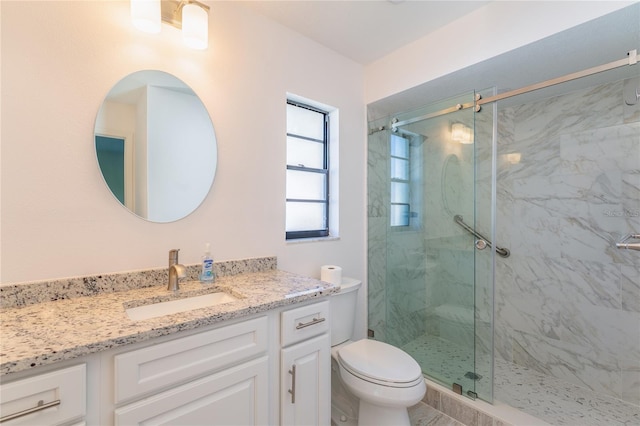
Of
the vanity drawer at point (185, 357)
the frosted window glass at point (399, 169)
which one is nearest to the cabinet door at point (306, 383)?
the vanity drawer at point (185, 357)

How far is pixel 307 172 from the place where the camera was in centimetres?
206

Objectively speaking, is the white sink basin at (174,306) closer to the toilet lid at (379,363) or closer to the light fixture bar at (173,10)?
the toilet lid at (379,363)

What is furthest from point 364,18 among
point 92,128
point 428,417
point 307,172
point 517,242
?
point 428,417

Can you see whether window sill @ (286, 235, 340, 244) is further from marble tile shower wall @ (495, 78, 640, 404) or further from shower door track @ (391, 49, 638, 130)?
marble tile shower wall @ (495, 78, 640, 404)

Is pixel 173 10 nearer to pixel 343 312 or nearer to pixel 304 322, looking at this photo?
pixel 304 322

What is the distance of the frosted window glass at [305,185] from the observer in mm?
1988

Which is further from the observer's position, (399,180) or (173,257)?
(399,180)

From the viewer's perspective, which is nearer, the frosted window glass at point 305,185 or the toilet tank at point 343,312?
the toilet tank at point 343,312

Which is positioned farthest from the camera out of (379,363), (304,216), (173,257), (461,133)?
(304,216)

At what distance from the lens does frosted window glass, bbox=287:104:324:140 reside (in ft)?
6.55

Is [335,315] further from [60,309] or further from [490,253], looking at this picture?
[60,309]

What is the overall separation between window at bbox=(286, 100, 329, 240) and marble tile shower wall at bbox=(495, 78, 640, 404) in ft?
4.87

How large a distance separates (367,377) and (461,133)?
1573 millimetres

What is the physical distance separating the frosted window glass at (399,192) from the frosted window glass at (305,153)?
23.9 inches
